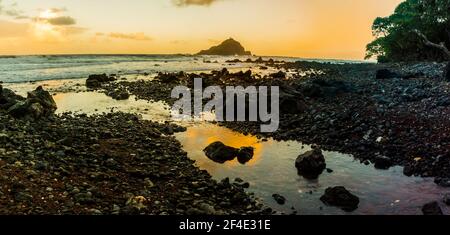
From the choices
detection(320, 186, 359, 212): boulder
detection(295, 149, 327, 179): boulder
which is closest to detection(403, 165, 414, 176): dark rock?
detection(295, 149, 327, 179): boulder

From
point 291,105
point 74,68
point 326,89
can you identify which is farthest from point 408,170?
point 74,68

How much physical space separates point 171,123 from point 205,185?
9.66 m

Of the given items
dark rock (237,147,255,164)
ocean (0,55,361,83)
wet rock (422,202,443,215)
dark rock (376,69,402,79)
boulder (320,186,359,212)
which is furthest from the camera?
ocean (0,55,361,83)

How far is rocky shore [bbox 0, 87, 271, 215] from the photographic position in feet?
31.3

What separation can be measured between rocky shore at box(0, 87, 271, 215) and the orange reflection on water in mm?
542

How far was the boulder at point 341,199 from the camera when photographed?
1072cm

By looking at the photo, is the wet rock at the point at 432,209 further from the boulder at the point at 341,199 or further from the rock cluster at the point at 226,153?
the rock cluster at the point at 226,153

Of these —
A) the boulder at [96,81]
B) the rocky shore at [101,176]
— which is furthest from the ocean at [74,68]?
the rocky shore at [101,176]

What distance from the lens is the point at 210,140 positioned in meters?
17.9

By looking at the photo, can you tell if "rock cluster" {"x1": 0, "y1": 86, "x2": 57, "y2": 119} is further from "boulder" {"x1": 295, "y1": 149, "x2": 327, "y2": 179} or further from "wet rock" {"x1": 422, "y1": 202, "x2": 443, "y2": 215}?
"wet rock" {"x1": 422, "y1": 202, "x2": 443, "y2": 215}

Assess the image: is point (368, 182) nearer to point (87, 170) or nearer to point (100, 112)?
point (87, 170)

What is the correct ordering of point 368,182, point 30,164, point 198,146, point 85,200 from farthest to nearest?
point 198,146 → point 368,182 → point 30,164 → point 85,200

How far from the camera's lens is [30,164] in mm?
11422
